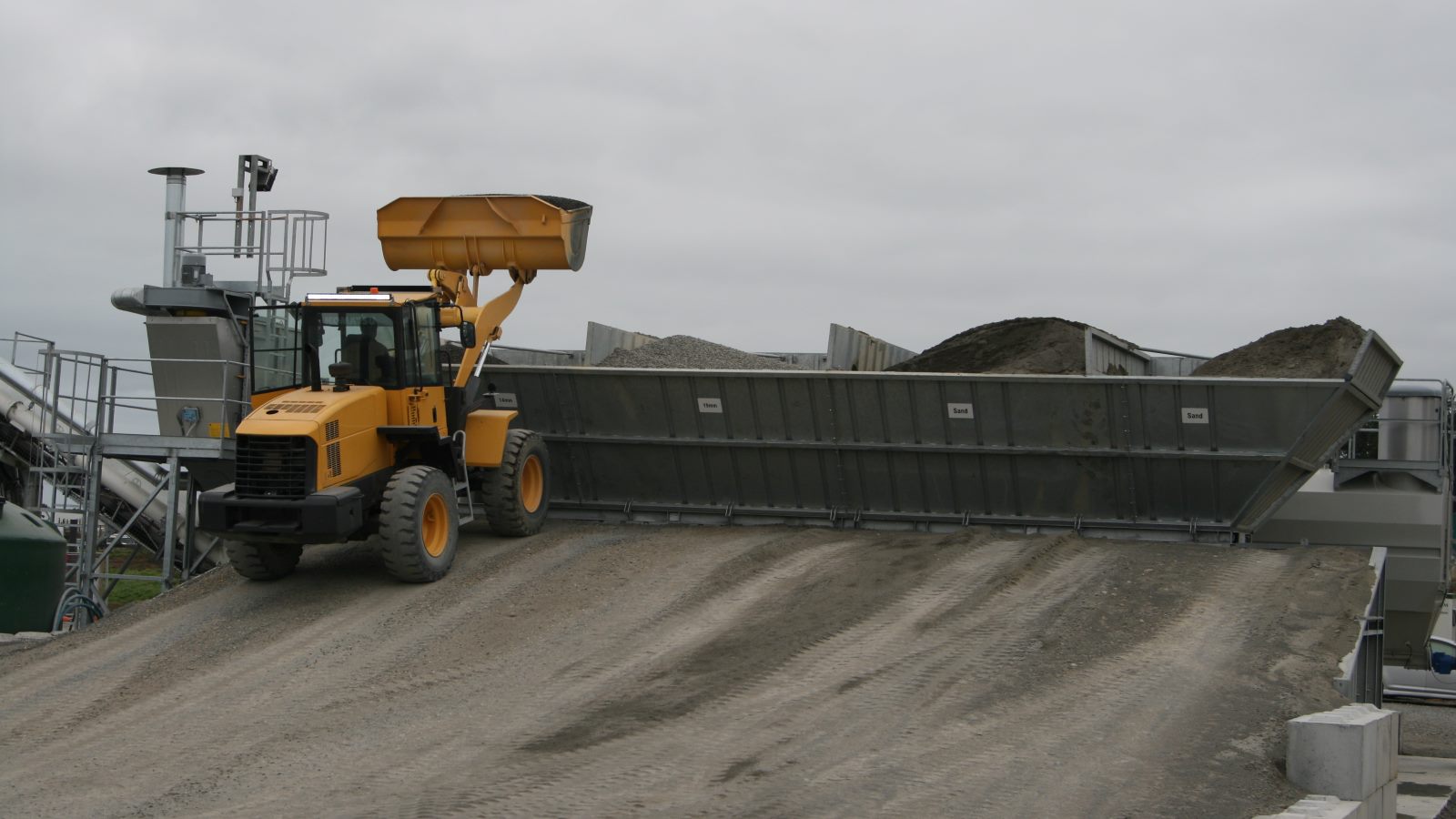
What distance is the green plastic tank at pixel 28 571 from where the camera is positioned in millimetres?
15438

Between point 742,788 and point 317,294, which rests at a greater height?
point 317,294

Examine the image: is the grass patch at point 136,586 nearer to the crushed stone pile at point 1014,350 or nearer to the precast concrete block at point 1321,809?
the crushed stone pile at point 1014,350

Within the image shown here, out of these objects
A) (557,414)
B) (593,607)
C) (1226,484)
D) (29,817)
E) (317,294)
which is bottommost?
(29,817)

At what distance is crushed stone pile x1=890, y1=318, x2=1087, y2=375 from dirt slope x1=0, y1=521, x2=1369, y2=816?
236cm

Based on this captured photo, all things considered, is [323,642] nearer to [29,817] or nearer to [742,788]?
[29,817]

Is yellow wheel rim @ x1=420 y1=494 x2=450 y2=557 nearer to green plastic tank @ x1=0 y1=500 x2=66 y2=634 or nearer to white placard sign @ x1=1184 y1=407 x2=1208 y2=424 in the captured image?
green plastic tank @ x1=0 y1=500 x2=66 y2=634

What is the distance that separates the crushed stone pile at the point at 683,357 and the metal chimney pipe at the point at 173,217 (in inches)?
208

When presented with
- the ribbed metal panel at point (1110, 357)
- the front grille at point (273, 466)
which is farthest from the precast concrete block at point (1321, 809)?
the front grille at point (273, 466)

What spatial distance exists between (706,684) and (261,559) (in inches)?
208

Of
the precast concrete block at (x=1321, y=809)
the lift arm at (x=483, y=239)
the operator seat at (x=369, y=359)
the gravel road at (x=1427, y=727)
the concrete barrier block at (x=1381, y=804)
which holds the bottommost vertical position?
the gravel road at (x=1427, y=727)

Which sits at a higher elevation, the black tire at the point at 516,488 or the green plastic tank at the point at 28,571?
the black tire at the point at 516,488

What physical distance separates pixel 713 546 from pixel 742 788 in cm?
641

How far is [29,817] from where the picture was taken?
7305 mm

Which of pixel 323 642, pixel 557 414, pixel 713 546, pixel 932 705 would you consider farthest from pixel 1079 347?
pixel 323 642
